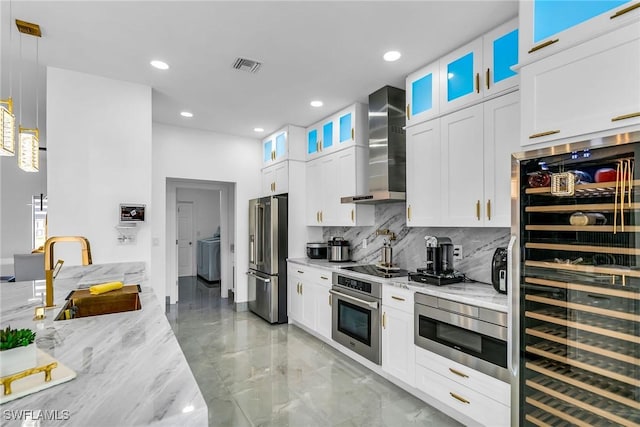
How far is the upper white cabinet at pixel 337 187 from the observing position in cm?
380

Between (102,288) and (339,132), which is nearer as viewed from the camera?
(102,288)

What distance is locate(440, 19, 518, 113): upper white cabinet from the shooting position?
87.2 inches

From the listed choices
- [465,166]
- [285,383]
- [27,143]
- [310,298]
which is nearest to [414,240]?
[465,166]

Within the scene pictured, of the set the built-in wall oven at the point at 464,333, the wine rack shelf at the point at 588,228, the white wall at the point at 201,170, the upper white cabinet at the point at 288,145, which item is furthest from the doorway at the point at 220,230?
the wine rack shelf at the point at 588,228

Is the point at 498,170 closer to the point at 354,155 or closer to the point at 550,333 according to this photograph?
the point at 550,333

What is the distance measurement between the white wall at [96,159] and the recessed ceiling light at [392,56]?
8.16 ft

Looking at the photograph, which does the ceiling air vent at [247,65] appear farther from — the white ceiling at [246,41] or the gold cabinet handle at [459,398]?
the gold cabinet handle at [459,398]

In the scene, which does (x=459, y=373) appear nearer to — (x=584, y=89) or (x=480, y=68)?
(x=584, y=89)

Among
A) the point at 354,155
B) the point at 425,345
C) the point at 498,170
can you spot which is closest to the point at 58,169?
the point at 354,155

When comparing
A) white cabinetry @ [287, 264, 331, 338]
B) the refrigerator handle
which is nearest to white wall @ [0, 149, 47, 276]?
white cabinetry @ [287, 264, 331, 338]

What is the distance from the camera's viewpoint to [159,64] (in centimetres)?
289

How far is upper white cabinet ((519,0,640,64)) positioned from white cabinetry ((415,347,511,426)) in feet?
6.49

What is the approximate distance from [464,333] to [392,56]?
2.30 meters

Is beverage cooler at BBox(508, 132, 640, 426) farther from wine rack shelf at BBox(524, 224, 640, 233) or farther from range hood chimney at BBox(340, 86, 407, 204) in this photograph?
range hood chimney at BBox(340, 86, 407, 204)
